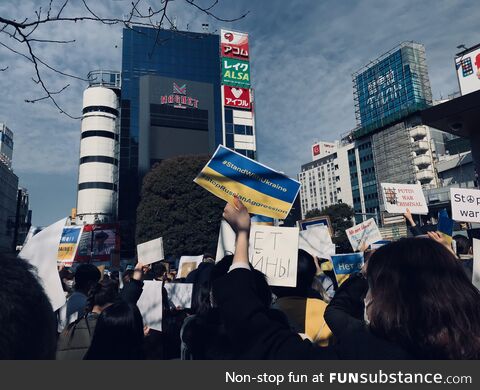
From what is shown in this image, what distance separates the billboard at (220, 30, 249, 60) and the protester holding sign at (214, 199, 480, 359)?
61.4 meters

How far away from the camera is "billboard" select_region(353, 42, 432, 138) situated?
70000 millimetres

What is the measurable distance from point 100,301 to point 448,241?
3331 millimetres

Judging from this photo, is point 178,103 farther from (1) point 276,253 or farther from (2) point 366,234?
(1) point 276,253

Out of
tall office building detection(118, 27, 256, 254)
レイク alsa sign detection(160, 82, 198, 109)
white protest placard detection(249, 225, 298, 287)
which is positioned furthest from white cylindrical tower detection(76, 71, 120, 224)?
white protest placard detection(249, 225, 298, 287)

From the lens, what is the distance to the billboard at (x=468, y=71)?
112 ft

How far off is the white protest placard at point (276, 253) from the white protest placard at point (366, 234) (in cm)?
472

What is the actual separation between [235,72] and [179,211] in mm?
35099

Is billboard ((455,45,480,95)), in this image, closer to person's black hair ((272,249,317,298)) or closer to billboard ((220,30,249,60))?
billboard ((220,30,249,60))

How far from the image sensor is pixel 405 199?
7051mm

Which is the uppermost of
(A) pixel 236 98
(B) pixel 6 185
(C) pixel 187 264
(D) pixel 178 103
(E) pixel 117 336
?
(A) pixel 236 98

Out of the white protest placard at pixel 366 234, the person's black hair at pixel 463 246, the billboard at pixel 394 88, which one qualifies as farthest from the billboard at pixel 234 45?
the person's black hair at pixel 463 246

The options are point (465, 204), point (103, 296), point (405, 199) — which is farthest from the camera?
point (405, 199)

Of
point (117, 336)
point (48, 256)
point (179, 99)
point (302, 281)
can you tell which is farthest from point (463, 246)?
point (179, 99)
